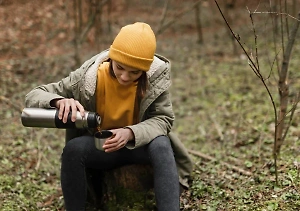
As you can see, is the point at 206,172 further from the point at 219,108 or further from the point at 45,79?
the point at 45,79

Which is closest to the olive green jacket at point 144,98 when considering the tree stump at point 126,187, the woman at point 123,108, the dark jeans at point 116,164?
the woman at point 123,108

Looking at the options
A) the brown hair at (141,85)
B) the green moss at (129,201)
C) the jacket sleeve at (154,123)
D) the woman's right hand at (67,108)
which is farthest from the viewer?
the green moss at (129,201)

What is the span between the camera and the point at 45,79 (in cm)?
674

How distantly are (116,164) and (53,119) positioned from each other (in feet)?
2.00

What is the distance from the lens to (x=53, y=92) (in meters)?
2.83

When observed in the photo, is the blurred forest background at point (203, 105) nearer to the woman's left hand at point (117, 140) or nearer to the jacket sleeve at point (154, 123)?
the jacket sleeve at point (154, 123)

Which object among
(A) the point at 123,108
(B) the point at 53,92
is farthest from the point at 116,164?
(B) the point at 53,92

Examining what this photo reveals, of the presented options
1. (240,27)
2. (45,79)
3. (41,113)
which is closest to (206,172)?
(41,113)

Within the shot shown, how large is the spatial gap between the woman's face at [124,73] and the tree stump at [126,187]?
0.67 meters

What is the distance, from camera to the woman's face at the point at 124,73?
2621 mm

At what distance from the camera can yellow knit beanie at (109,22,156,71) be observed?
8.44 ft

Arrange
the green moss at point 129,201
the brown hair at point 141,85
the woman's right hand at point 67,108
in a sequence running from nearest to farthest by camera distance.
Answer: the woman's right hand at point 67,108 → the brown hair at point 141,85 → the green moss at point 129,201

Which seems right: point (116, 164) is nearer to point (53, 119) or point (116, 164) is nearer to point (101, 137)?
point (101, 137)

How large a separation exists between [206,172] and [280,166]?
0.59 metres
